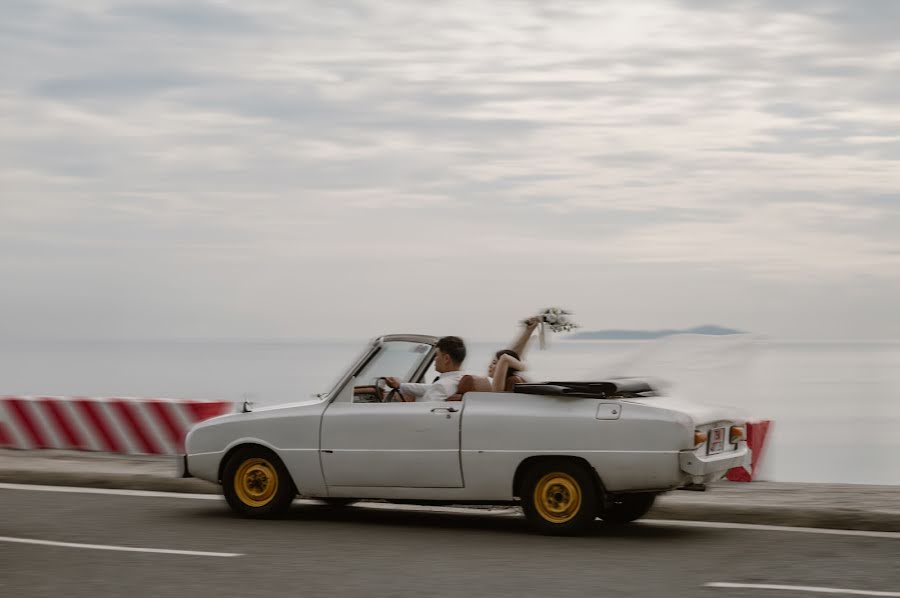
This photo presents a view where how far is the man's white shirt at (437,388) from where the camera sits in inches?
390

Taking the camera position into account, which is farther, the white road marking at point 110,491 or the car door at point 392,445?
the white road marking at point 110,491

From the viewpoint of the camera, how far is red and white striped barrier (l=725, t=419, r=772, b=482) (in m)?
14.0

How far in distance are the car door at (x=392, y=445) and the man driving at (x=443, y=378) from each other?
0.55ft

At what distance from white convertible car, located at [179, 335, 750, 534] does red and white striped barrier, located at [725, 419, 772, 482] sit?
4134 millimetres

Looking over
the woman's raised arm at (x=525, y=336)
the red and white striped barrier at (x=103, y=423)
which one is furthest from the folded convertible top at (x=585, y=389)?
the red and white striped barrier at (x=103, y=423)

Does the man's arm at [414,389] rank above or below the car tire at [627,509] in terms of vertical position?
above

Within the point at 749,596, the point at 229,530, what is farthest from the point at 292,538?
the point at 749,596

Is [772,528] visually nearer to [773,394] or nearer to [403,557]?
[403,557]

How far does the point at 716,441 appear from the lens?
9.47 meters

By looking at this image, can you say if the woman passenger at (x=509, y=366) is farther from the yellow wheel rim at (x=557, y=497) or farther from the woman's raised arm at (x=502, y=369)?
the yellow wheel rim at (x=557, y=497)

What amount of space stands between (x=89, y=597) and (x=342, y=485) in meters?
3.18

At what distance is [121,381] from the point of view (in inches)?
4316

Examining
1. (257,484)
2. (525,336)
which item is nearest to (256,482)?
(257,484)

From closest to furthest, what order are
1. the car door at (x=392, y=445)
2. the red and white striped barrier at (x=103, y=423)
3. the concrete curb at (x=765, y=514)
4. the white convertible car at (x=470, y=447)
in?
the white convertible car at (x=470, y=447)
the car door at (x=392, y=445)
the concrete curb at (x=765, y=514)
the red and white striped barrier at (x=103, y=423)
